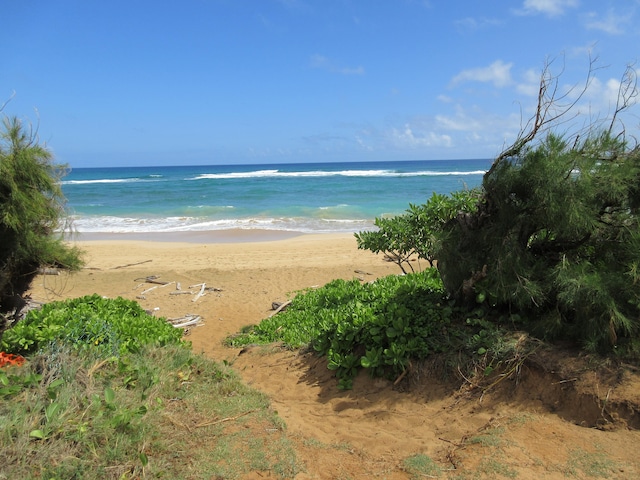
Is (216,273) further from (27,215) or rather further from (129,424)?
(129,424)

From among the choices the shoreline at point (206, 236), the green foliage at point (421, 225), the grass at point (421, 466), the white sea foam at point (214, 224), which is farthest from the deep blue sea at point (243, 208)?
the grass at point (421, 466)

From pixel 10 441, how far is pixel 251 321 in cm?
577

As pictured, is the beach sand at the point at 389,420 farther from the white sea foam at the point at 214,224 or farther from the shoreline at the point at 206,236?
the white sea foam at the point at 214,224

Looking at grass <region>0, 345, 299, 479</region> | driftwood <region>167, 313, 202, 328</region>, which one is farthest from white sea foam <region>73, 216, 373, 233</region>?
grass <region>0, 345, 299, 479</region>

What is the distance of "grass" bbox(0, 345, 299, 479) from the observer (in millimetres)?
2965

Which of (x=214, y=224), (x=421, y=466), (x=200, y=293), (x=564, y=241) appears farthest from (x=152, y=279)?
(x=214, y=224)

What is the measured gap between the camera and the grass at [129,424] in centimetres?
296

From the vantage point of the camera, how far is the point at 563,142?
462cm

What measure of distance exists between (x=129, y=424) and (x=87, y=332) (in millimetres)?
1999

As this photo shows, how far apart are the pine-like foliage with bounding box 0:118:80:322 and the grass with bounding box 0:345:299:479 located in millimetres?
962

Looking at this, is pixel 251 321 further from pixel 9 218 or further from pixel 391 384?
pixel 9 218

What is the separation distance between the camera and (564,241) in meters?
4.83

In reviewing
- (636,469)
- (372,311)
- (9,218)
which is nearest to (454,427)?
(636,469)

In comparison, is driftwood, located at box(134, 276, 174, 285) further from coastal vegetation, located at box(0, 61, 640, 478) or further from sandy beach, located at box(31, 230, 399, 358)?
coastal vegetation, located at box(0, 61, 640, 478)
